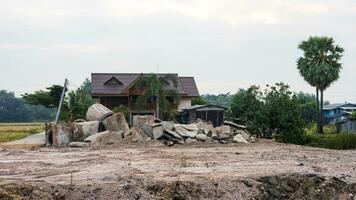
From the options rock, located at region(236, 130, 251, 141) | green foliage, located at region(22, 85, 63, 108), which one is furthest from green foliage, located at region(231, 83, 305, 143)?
green foliage, located at region(22, 85, 63, 108)

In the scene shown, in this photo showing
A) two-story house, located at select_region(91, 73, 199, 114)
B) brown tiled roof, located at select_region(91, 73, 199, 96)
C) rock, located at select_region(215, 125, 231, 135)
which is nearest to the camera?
rock, located at select_region(215, 125, 231, 135)

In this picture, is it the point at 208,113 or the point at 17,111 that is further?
the point at 17,111

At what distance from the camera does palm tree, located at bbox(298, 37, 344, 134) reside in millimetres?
51500

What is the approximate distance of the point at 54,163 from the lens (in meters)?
20.8

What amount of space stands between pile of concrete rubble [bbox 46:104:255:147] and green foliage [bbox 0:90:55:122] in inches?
2928

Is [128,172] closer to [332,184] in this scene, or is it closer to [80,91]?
[332,184]

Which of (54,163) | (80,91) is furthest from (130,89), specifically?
(54,163)

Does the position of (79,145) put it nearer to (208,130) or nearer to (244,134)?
(208,130)

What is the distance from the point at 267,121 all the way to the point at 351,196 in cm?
2677

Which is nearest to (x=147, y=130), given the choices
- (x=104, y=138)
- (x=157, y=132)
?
(x=157, y=132)

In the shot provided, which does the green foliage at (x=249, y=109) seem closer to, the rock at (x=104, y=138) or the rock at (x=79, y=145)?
the rock at (x=104, y=138)

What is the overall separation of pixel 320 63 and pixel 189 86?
1485cm

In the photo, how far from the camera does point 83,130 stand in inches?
1355

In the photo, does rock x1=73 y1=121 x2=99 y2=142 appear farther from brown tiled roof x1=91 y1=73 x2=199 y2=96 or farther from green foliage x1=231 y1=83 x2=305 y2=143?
brown tiled roof x1=91 y1=73 x2=199 y2=96
